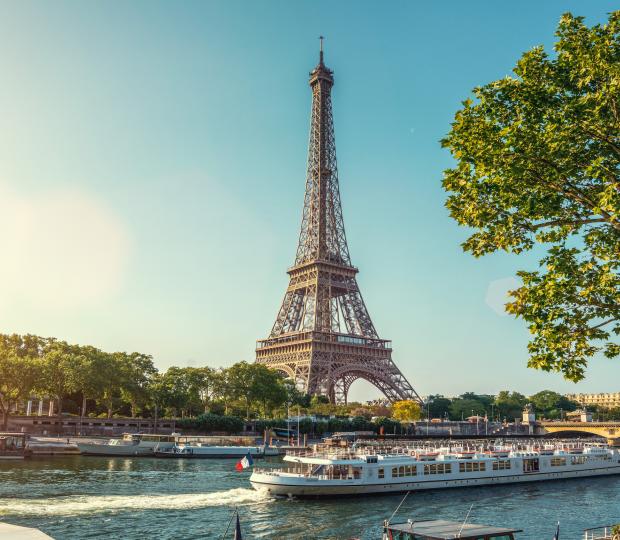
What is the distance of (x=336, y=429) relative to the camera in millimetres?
106188

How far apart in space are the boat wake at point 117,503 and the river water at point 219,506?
58 millimetres

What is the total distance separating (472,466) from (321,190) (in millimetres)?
88040

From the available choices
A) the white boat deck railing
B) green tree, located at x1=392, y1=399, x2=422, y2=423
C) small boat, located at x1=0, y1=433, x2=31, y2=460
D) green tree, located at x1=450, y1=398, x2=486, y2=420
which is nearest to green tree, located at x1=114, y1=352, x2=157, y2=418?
small boat, located at x1=0, y1=433, x2=31, y2=460

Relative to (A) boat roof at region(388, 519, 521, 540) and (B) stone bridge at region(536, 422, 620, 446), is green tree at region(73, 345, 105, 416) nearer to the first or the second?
(A) boat roof at region(388, 519, 521, 540)

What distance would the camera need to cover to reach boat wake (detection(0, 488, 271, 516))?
35.4 metres

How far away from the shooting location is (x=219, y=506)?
3981cm

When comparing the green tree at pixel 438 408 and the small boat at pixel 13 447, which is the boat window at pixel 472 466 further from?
the green tree at pixel 438 408

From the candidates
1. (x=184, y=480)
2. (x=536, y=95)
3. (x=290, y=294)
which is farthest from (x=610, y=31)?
(x=290, y=294)

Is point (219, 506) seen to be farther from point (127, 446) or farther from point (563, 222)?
point (127, 446)

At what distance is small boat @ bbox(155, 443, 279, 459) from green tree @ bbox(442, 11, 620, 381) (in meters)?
60.5

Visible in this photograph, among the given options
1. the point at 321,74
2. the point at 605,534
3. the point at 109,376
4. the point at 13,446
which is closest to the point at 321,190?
the point at 321,74

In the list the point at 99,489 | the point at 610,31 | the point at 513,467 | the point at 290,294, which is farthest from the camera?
the point at 290,294

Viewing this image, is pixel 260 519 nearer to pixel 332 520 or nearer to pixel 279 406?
pixel 332 520

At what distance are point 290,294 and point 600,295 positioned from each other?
115 m
